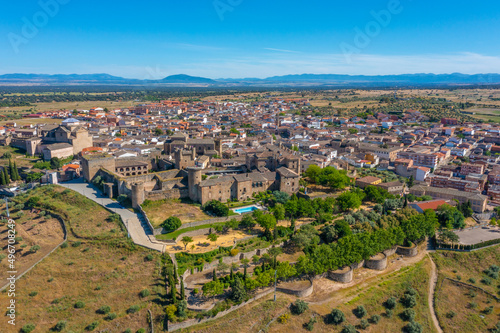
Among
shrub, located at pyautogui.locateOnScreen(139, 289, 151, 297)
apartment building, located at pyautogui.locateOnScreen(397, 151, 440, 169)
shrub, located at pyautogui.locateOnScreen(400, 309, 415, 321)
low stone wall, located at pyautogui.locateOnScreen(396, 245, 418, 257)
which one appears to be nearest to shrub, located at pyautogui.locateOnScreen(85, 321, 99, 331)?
shrub, located at pyautogui.locateOnScreen(139, 289, 151, 297)

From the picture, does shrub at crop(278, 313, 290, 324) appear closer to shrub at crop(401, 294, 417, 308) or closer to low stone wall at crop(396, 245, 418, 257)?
shrub at crop(401, 294, 417, 308)

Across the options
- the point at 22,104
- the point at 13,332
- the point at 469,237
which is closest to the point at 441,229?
the point at 469,237

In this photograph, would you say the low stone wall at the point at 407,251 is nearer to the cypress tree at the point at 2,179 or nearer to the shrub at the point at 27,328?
the shrub at the point at 27,328

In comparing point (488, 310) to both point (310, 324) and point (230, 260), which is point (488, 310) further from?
point (230, 260)

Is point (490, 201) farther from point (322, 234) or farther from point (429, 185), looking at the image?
point (322, 234)

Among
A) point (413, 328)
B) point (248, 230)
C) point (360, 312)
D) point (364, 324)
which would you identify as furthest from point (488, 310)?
point (248, 230)

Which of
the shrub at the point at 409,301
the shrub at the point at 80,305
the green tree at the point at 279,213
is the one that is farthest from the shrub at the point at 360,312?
the shrub at the point at 80,305
